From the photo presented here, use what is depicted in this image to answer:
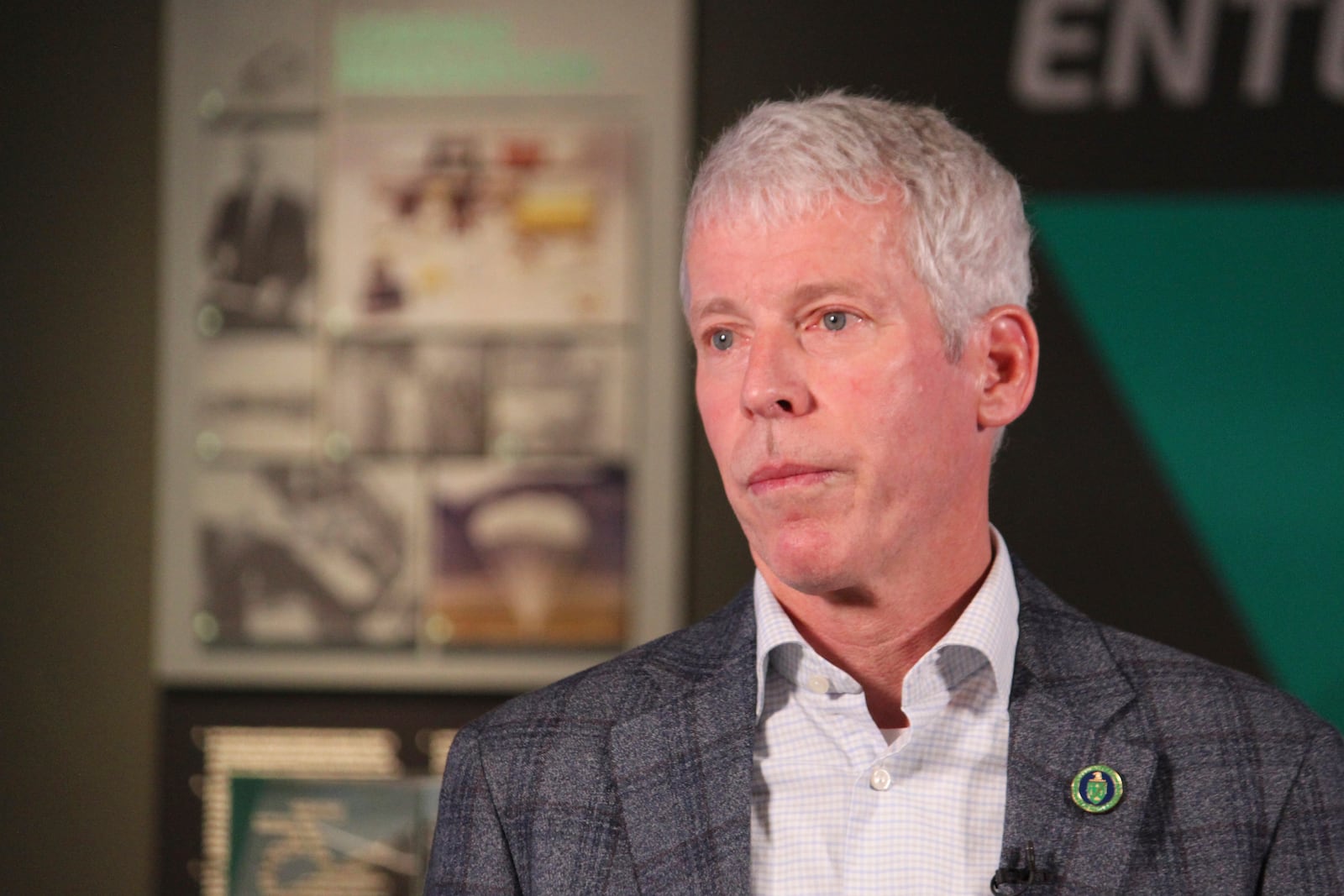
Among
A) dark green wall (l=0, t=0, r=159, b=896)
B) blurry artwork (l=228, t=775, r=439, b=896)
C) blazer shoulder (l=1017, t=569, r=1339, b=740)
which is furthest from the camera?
dark green wall (l=0, t=0, r=159, b=896)

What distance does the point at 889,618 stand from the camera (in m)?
1.55

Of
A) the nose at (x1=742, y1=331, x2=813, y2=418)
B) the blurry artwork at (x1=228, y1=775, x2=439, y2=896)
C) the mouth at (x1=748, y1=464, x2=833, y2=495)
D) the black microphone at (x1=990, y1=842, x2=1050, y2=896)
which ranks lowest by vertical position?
the blurry artwork at (x1=228, y1=775, x2=439, y2=896)

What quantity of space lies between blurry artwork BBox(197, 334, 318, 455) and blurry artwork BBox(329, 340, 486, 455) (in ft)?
0.25

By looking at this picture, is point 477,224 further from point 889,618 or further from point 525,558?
point 889,618

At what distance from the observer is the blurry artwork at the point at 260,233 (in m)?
3.35

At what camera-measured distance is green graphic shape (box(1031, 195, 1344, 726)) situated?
3137 mm

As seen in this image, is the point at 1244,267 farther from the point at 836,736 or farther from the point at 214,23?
the point at 214,23

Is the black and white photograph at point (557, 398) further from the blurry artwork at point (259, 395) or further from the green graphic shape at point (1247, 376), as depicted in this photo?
the green graphic shape at point (1247, 376)

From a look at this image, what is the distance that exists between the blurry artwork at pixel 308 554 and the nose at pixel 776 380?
2.00 meters

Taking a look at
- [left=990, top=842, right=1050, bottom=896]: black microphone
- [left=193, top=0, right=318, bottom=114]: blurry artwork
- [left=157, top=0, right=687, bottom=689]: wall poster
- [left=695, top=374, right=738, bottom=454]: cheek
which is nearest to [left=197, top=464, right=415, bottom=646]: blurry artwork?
[left=157, top=0, right=687, bottom=689]: wall poster

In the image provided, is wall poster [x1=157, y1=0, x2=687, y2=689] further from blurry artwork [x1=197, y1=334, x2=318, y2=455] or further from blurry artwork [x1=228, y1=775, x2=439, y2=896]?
blurry artwork [x1=228, y1=775, x2=439, y2=896]

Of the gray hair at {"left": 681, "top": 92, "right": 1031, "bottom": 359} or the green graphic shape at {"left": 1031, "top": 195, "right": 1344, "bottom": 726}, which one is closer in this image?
the gray hair at {"left": 681, "top": 92, "right": 1031, "bottom": 359}

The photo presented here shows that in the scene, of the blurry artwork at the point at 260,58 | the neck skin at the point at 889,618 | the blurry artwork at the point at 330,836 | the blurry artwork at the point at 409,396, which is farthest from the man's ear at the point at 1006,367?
the blurry artwork at the point at 260,58

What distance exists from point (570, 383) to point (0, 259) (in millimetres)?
1448
